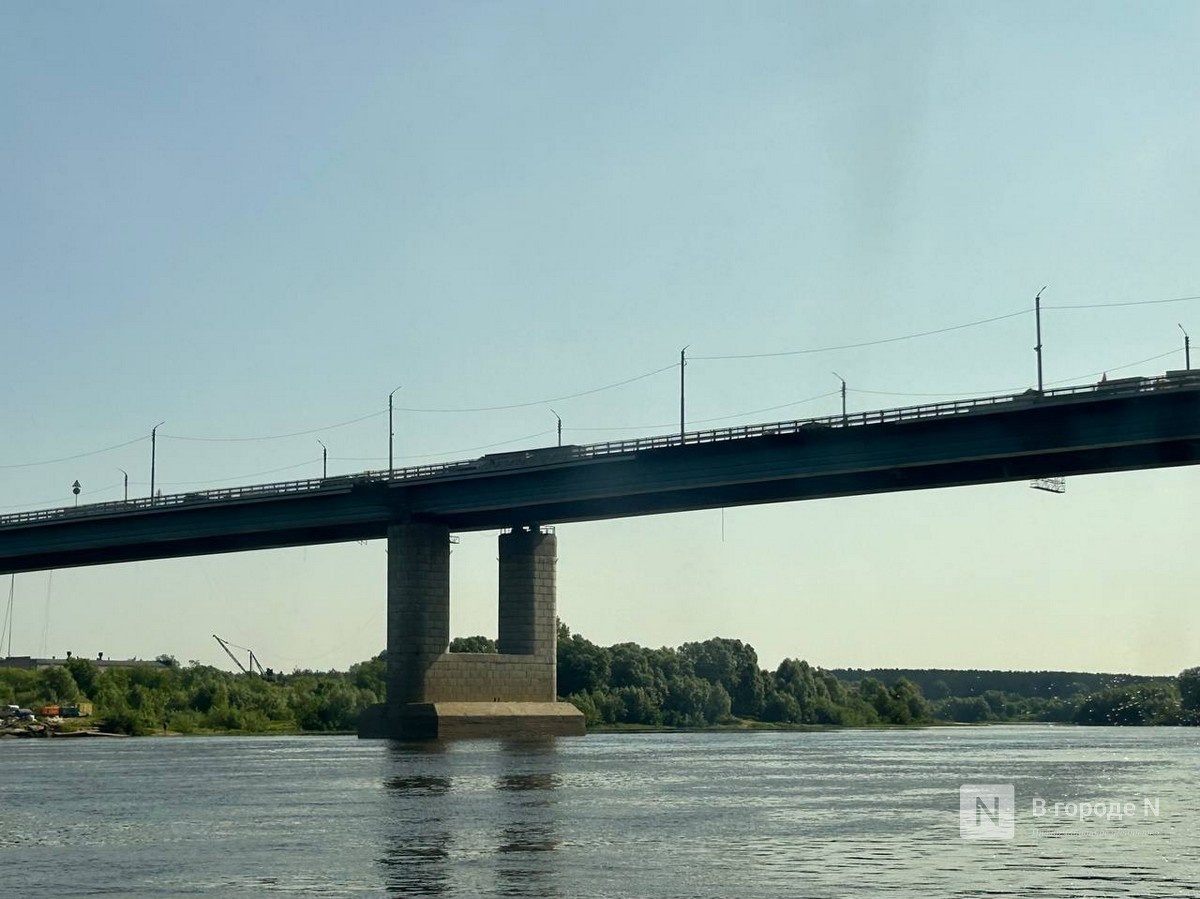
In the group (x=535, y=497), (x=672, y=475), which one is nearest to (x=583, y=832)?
(x=672, y=475)

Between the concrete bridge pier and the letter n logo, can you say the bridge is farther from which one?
the letter n logo

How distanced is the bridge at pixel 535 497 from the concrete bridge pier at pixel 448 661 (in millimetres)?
160

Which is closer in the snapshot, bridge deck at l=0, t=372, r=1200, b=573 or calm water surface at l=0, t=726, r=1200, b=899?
calm water surface at l=0, t=726, r=1200, b=899

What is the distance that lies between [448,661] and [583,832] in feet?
311

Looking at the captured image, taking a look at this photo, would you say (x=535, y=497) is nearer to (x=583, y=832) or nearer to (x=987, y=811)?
(x=987, y=811)

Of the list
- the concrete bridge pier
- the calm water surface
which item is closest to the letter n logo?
the calm water surface

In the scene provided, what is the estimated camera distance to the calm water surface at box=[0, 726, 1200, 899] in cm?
3625

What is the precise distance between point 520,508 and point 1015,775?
62382 millimetres

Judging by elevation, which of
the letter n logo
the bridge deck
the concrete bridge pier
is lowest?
the letter n logo

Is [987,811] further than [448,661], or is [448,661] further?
[448,661]

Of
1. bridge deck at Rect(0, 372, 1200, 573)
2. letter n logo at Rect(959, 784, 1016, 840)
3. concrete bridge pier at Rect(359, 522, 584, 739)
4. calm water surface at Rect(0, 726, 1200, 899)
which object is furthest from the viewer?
concrete bridge pier at Rect(359, 522, 584, 739)

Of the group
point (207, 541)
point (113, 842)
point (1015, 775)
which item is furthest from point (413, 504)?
point (113, 842)

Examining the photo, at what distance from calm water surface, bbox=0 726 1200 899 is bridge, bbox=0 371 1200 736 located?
2129cm

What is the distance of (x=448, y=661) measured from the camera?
14200 cm
